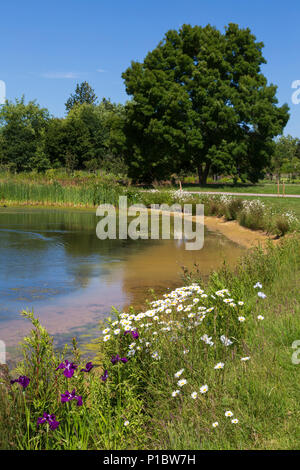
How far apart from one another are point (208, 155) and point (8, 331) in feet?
118

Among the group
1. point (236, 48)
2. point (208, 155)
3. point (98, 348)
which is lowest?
point (98, 348)

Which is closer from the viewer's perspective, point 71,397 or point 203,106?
point 71,397

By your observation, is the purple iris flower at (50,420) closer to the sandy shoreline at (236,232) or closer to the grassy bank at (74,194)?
the sandy shoreline at (236,232)

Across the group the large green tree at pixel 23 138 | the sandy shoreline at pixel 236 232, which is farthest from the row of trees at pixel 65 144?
the sandy shoreline at pixel 236 232

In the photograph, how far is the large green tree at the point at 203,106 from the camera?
135 feet

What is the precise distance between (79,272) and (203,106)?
108 ft

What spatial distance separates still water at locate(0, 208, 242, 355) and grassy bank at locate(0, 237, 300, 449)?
2204 millimetres

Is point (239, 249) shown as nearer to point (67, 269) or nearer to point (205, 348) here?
point (67, 269)

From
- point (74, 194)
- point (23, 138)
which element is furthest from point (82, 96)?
point (74, 194)

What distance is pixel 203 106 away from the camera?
135 ft

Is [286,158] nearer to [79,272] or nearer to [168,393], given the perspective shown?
[79,272]

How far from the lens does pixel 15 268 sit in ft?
36.8

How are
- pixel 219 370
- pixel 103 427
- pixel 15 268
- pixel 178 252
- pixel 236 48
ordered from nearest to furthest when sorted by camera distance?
pixel 103 427, pixel 219 370, pixel 15 268, pixel 178 252, pixel 236 48
